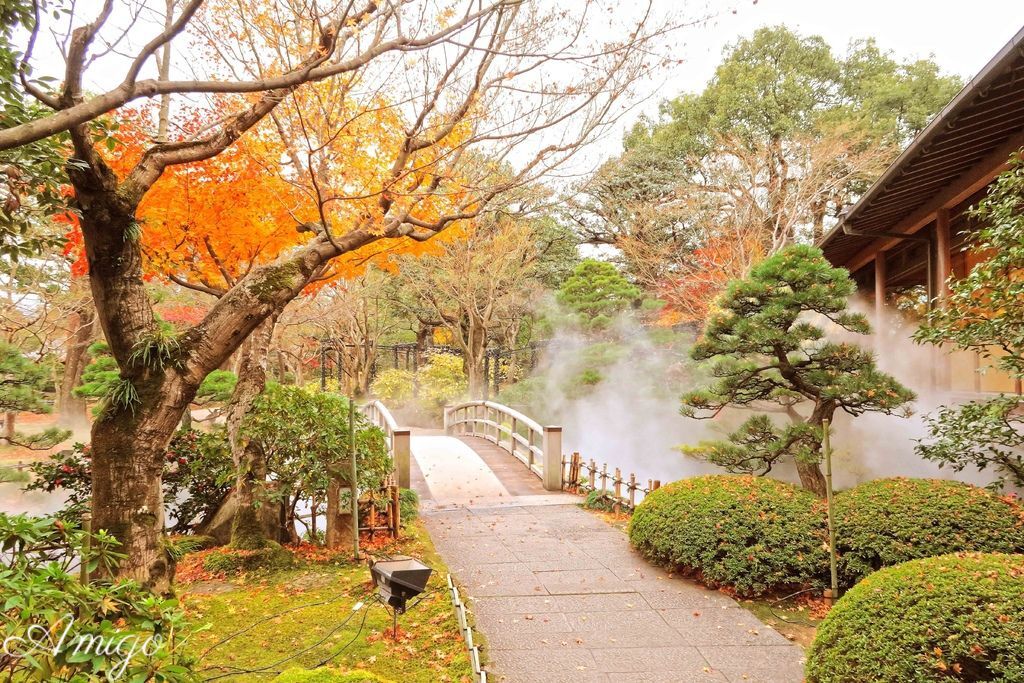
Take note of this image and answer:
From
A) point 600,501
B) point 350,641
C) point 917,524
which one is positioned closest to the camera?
point 350,641

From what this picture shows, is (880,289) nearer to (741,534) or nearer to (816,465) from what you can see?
(816,465)

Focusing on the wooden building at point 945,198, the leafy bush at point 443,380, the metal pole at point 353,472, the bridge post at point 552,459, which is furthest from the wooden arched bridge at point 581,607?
the leafy bush at point 443,380

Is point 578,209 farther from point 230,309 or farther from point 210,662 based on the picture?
point 210,662

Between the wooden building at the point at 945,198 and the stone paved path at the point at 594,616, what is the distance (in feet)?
12.8

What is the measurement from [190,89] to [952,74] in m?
23.2

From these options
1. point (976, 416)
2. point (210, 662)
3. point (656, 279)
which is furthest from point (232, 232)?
point (656, 279)

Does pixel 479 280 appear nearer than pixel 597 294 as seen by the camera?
No

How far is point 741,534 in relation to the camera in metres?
5.98

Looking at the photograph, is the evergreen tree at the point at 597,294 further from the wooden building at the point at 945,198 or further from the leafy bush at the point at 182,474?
the leafy bush at the point at 182,474

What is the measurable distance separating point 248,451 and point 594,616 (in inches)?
162

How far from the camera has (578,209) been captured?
24.3m

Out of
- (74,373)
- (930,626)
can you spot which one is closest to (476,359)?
(74,373)

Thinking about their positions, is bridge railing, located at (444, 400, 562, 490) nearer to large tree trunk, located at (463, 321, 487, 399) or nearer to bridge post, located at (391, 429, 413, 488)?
large tree trunk, located at (463, 321, 487, 399)

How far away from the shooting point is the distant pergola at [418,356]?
22.1 meters
